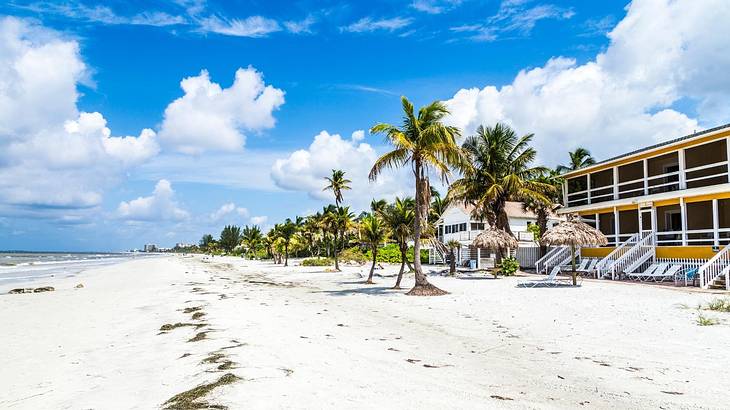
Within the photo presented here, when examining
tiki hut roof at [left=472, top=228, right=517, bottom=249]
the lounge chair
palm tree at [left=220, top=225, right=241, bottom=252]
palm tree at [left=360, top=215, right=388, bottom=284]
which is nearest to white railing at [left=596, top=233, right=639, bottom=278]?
the lounge chair

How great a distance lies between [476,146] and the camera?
98.1ft

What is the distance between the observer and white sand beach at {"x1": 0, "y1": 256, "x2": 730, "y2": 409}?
19.4ft

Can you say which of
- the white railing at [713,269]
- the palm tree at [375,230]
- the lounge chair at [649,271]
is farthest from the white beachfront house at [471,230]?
the white railing at [713,269]

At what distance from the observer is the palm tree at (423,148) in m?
17.5

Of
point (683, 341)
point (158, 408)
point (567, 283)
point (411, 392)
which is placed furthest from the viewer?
point (567, 283)

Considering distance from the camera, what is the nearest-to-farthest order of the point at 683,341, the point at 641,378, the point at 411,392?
the point at 411,392, the point at 641,378, the point at 683,341

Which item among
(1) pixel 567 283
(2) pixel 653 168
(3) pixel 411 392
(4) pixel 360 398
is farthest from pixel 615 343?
(2) pixel 653 168

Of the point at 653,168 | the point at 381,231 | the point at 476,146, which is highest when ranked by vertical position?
the point at 476,146

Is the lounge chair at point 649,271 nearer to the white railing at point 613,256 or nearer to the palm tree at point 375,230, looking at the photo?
the white railing at point 613,256

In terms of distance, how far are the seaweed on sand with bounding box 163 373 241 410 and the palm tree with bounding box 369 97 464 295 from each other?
38.8 ft

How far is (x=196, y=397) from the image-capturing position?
571 cm

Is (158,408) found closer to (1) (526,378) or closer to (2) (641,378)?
(1) (526,378)

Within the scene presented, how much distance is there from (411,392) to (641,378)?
341cm

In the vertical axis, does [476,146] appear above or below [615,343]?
above
